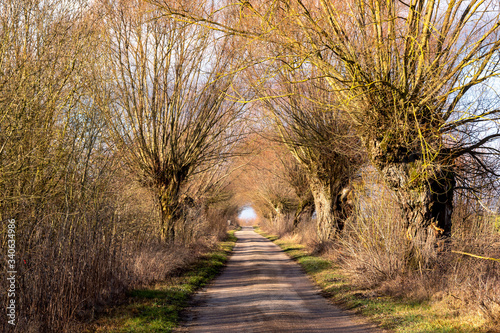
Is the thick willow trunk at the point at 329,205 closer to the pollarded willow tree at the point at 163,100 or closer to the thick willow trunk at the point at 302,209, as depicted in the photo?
the pollarded willow tree at the point at 163,100

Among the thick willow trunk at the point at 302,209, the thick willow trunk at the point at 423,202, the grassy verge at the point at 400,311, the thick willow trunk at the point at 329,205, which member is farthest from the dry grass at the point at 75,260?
the thick willow trunk at the point at 302,209

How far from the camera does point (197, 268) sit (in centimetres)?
1332

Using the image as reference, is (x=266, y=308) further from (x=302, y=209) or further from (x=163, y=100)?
(x=302, y=209)

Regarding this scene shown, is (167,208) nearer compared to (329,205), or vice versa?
(167,208)

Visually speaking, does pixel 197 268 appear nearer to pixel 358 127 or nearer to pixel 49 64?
pixel 358 127

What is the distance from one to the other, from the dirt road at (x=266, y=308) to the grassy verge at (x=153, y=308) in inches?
13.9

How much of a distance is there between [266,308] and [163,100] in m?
7.51

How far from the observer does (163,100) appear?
12.7 meters

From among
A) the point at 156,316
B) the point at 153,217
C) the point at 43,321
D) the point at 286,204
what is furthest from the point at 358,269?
the point at 286,204

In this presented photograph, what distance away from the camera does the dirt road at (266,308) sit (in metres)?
6.61

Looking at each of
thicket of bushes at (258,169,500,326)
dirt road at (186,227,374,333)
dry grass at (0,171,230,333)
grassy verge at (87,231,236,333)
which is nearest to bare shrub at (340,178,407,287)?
thicket of bushes at (258,169,500,326)

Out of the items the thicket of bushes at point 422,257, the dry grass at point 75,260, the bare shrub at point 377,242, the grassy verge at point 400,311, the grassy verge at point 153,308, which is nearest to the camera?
the dry grass at point 75,260

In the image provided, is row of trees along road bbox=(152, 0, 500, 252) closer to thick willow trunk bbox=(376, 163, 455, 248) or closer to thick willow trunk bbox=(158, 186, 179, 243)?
thick willow trunk bbox=(376, 163, 455, 248)

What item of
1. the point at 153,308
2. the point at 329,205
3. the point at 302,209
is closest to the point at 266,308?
the point at 153,308
